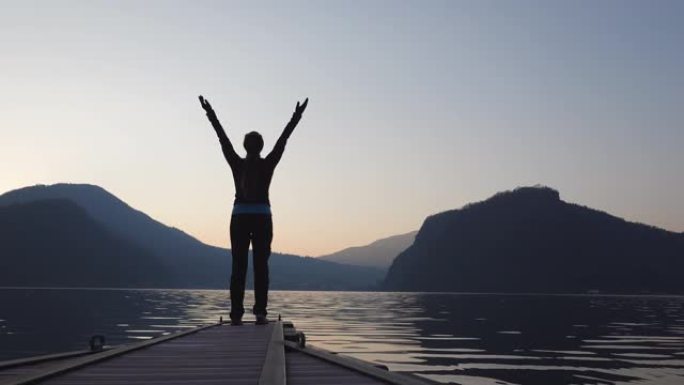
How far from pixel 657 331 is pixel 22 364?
160 ft

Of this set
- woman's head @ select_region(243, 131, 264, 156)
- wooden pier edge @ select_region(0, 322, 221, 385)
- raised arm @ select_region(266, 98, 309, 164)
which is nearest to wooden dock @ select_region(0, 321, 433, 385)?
wooden pier edge @ select_region(0, 322, 221, 385)

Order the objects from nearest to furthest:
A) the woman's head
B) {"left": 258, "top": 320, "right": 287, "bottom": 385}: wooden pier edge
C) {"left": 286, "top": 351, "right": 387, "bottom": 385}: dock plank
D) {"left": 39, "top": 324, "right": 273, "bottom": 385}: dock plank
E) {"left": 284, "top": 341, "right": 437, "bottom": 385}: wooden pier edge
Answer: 1. {"left": 258, "top": 320, "right": 287, "bottom": 385}: wooden pier edge
2. {"left": 284, "top": 341, "right": 437, "bottom": 385}: wooden pier edge
3. {"left": 286, "top": 351, "right": 387, "bottom": 385}: dock plank
4. {"left": 39, "top": 324, "right": 273, "bottom": 385}: dock plank
5. the woman's head

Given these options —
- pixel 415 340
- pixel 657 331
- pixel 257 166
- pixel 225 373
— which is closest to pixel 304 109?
pixel 257 166

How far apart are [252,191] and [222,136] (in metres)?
1.21

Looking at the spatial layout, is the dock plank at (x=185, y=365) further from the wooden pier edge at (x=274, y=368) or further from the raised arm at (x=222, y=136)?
the raised arm at (x=222, y=136)

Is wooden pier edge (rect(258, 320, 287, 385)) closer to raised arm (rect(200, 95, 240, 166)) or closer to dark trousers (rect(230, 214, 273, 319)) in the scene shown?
dark trousers (rect(230, 214, 273, 319))

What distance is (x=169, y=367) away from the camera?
25.0 feet

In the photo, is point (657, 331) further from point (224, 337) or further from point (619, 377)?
point (224, 337)

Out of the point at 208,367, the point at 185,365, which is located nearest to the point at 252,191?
the point at 185,365

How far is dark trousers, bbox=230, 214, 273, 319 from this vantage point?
44.7 ft

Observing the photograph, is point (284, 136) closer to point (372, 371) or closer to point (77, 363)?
point (77, 363)


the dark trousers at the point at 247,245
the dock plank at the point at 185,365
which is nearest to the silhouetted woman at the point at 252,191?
the dark trousers at the point at 247,245

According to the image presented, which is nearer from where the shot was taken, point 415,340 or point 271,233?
point 271,233

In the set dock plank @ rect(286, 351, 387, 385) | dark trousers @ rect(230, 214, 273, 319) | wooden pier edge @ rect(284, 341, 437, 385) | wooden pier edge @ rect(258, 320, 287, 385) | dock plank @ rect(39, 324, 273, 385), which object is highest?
dark trousers @ rect(230, 214, 273, 319)
